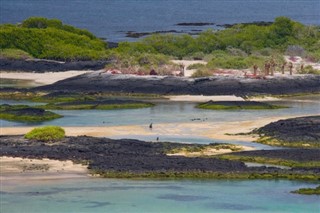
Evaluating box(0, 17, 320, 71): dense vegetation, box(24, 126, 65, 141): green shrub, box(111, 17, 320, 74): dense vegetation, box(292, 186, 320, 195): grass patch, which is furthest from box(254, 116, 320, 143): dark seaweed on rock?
box(111, 17, 320, 74): dense vegetation

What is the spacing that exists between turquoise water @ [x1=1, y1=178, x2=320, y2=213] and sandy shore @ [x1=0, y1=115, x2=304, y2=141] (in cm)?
942

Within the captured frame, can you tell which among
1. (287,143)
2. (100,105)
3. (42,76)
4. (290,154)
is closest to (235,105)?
(100,105)

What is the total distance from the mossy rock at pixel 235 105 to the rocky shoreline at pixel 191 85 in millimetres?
4802

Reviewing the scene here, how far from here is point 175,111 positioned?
182 ft

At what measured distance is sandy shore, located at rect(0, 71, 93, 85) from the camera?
2758 inches

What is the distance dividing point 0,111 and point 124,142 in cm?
1219

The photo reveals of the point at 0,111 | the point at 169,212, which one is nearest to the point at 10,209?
the point at 169,212

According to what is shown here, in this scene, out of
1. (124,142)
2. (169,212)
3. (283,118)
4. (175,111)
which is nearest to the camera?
(169,212)

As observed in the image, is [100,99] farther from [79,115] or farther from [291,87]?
[291,87]

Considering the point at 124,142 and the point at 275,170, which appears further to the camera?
the point at 124,142

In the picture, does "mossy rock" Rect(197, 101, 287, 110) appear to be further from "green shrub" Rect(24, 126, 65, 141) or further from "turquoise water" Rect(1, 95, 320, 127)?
"green shrub" Rect(24, 126, 65, 141)

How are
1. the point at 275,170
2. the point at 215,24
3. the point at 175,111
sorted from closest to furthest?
the point at 275,170 < the point at 175,111 < the point at 215,24

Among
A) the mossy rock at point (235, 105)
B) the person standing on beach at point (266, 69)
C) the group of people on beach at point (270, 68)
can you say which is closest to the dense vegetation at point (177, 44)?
the group of people on beach at point (270, 68)

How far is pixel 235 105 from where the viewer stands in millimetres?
56719
